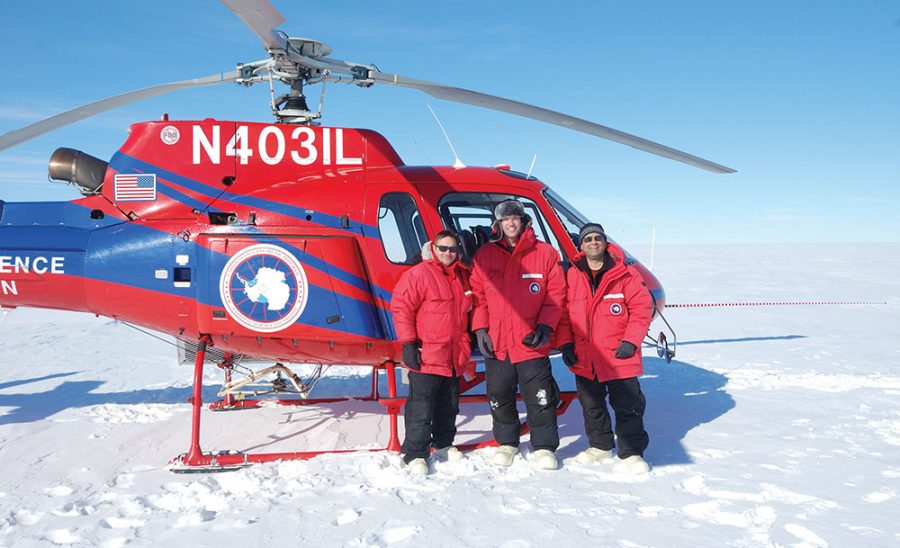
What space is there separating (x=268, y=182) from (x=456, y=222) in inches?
64.5

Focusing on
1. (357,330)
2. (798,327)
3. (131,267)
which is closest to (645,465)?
(357,330)

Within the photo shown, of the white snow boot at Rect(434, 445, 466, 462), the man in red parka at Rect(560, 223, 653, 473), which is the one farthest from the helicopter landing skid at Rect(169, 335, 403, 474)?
the man in red parka at Rect(560, 223, 653, 473)

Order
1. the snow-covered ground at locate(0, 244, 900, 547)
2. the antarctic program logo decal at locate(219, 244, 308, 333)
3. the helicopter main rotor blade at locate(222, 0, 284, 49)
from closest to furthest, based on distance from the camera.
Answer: the snow-covered ground at locate(0, 244, 900, 547) → the helicopter main rotor blade at locate(222, 0, 284, 49) → the antarctic program logo decal at locate(219, 244, 308, 333)

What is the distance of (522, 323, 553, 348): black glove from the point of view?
4.18 m

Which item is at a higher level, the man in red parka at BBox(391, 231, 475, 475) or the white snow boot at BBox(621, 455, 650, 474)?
the man in red parka at BBox(391, 231, 475, 475)

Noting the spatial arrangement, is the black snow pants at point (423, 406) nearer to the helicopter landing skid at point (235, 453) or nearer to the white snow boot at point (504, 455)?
the helicopter landing skid at point (235, 453)

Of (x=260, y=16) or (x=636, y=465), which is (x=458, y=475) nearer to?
(x=636, y=465)

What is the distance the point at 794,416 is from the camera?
579cm

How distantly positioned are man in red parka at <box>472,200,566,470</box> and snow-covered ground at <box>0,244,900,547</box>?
301 mm

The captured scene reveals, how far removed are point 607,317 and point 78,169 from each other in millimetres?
4632

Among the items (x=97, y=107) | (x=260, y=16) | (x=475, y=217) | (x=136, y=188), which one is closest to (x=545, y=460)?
(x=475, y=217)

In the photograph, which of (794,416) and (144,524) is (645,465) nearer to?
(794,416)

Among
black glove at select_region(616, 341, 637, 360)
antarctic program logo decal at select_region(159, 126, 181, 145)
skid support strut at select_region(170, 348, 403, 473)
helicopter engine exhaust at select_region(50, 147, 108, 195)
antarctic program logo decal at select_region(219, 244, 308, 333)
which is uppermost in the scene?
antarctic program logo decal at select_region(159, 126, 181, 145)

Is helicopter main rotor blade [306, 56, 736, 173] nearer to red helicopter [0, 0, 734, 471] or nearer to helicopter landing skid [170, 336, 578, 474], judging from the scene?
red helicopter [0, 0, 734, 471]
